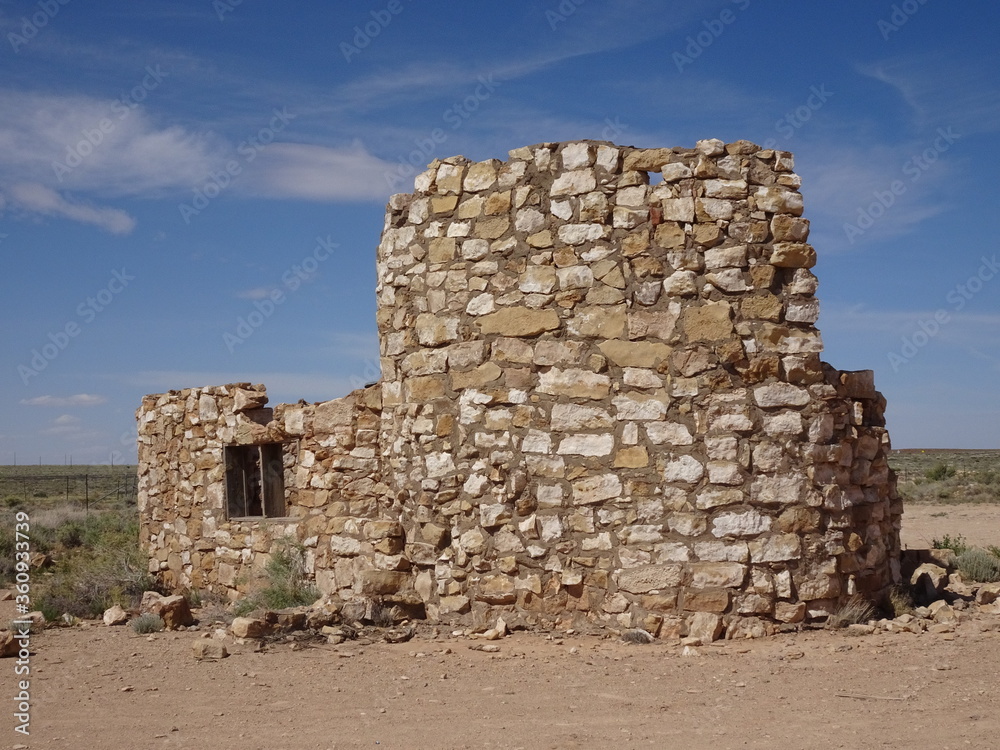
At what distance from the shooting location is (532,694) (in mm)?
5457

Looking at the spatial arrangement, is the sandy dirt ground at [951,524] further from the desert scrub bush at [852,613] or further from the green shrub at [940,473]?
the green shrub at [940,473]

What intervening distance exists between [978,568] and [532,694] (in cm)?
594

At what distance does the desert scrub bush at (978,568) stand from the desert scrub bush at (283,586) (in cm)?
618

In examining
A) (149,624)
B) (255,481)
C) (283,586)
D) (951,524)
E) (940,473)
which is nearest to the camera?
(149,624)

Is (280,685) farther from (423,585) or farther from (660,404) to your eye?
(660,404)

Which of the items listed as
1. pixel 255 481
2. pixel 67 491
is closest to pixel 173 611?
pixel 255 481

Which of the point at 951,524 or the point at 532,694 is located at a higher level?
the point at 532,694

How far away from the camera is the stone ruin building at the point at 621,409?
21.7 ft

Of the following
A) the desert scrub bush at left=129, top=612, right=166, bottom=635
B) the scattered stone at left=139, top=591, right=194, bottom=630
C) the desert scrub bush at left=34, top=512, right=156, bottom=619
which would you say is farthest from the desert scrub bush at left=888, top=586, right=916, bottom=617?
the desert scrub bush at left=34, top=512, right=156, bottom=619

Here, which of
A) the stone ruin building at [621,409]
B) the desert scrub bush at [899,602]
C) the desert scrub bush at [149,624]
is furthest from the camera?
the desert scrub bush at [149,624]

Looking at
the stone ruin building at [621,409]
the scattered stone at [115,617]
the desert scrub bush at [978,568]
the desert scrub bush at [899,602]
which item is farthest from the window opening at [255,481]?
the desert scrub bush at [978,568]

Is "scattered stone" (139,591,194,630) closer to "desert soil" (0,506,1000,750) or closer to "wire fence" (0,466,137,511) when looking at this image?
"desert soil" (0,506,1000,750)

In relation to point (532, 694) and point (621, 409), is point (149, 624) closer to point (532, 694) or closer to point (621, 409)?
point (532, 694)

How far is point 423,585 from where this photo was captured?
24.7 feet
